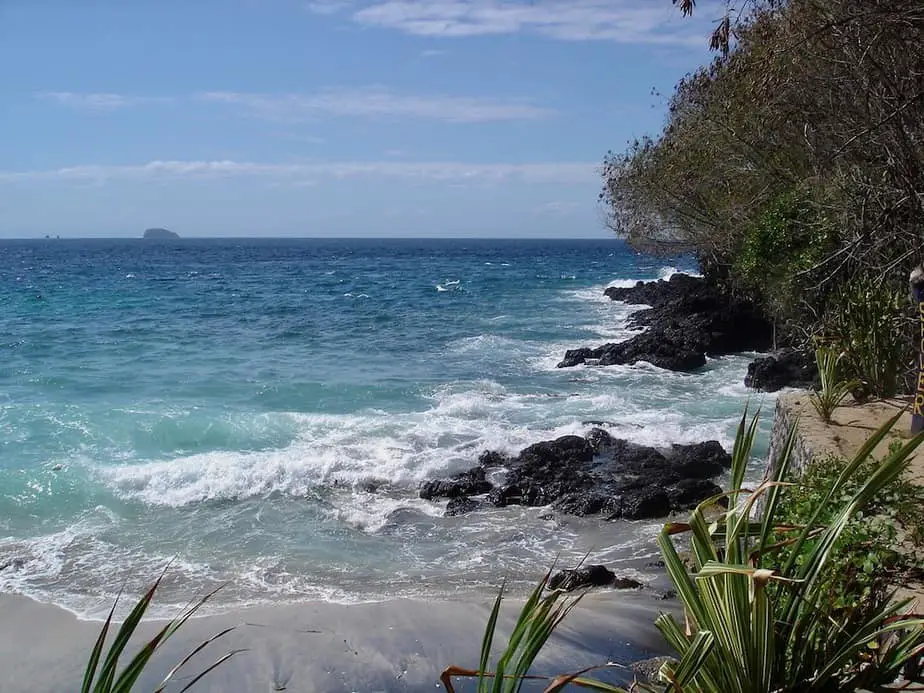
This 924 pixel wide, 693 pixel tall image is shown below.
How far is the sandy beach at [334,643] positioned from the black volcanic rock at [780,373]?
1130cm

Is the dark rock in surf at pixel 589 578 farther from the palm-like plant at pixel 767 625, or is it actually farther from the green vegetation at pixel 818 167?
the palm-like plant at pixel 767 625

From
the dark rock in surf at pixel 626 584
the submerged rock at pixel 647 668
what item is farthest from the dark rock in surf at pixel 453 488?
the submerged rock at pixel 647 668

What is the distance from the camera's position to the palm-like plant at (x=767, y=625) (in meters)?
3.31

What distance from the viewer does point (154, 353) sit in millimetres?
24359

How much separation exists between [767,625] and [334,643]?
512 cm

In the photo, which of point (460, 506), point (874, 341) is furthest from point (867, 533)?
point (460, 506)

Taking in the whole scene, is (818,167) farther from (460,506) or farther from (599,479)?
(460,506)

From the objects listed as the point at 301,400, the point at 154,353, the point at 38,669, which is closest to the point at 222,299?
the point at 154,353

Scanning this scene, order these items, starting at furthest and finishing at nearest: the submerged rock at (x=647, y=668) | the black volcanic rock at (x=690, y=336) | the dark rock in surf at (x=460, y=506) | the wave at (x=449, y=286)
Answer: the wave at (x=449, y=286), the black volcanic rock at (x=690, y=336), the dark rock in surf at (x=460, y=506), the submerged rock at (x=647, y=668)

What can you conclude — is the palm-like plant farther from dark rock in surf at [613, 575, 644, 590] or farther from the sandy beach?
dark rock in surf at [613, 575, 644, 590]

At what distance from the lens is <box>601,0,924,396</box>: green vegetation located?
370 inches

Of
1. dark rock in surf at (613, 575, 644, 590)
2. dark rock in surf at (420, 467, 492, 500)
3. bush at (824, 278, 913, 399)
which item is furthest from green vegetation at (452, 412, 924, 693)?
dark rock in surf at (420, 467, 492, 500)

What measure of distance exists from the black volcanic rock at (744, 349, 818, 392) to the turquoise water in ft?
1.58

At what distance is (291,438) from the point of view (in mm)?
15359
